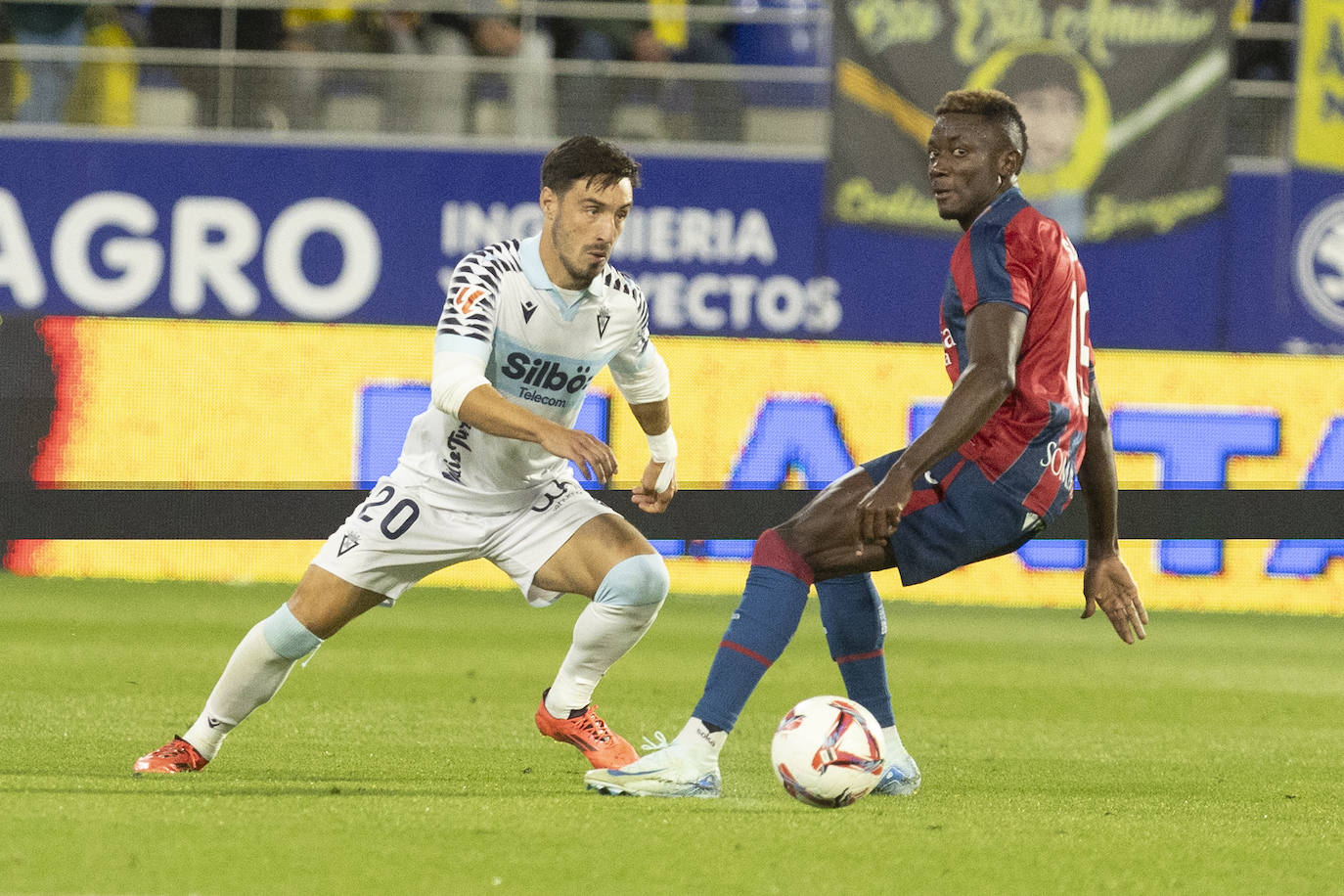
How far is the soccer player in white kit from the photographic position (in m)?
5.27

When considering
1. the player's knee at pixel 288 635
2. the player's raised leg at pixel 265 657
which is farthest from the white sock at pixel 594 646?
the player's knee at pixel 288 635

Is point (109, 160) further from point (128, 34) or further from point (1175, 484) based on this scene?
point (1175, 484)

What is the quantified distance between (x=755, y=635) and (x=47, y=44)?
11.5 m

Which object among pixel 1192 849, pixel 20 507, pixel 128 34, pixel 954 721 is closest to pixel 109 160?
pixel 128 34

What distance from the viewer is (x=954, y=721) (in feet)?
23.8

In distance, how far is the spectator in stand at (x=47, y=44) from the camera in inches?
579

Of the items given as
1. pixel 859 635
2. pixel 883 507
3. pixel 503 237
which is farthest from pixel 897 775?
pixel 503 237

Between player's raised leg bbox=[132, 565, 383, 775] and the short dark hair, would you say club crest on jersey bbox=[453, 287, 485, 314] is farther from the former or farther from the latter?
player's raised leg bbox=[132, 565, 383, 775]

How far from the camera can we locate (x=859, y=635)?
5.41 m

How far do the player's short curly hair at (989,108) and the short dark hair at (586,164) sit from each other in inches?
34.4

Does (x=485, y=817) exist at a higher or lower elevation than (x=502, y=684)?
higher

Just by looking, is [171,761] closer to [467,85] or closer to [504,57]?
[467,85]

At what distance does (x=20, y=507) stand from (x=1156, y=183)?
386 inches

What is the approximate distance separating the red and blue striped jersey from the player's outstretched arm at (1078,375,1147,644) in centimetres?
20
